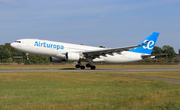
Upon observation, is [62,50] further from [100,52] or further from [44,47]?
[100,52]

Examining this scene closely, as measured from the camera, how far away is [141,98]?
1024cm

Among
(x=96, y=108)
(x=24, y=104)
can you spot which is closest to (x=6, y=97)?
(x=24, y=104)

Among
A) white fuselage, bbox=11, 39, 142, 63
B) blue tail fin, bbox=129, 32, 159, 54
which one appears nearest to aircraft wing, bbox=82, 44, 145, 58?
white fuselage, bbox=11, 39, 142, 63

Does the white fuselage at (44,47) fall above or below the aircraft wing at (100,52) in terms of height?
above

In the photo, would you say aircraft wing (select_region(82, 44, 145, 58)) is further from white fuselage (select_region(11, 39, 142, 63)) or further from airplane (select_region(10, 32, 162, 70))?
white fuselage (select_region(11, 39, 142, 63))

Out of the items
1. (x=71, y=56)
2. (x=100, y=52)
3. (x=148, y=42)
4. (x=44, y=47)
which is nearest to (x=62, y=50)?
(x=71, y=56)

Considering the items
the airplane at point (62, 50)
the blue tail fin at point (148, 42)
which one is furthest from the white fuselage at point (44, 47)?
the blue tail fin at point (148, 42)

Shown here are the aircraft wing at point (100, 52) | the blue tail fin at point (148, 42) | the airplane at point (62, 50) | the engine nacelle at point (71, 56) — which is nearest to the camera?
the engine nacelle at point (71, 56)

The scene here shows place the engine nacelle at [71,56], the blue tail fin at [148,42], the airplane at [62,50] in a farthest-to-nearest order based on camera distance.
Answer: the blue tail fin at [148,42]
the airplane at [62,50]
the engine nacelle at [71,56]

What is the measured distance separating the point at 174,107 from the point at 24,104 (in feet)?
20.4

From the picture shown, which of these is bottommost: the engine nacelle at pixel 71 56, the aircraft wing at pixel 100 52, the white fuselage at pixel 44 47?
the engine nacelle at pixel 71 56

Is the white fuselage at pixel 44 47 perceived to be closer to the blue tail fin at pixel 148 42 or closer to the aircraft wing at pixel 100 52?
the aircraft wing at pixel 100 52

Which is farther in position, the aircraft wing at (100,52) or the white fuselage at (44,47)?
the white fuselage at (44,47)

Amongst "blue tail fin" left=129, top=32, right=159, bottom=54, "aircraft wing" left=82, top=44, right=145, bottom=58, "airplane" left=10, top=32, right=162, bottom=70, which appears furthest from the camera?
"blue tail fin" left=129, top=32, right=159, bottom=54
